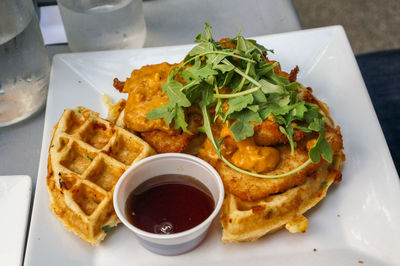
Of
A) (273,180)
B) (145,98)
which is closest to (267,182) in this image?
(273,180)

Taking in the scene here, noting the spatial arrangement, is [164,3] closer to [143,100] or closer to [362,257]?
[143,100]

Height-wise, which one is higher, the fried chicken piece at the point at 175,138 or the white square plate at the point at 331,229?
the fried chicken piece at the point at 175,138

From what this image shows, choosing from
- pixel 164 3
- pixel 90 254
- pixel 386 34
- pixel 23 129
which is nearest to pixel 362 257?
pixel 90 254

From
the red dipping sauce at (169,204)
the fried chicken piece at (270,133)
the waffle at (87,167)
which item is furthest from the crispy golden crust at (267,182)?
the waffle at (87,167)

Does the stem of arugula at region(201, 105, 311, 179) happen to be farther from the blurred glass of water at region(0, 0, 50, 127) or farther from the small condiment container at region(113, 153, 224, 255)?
the blurred glass of water at region(0, 0, 50, 127)

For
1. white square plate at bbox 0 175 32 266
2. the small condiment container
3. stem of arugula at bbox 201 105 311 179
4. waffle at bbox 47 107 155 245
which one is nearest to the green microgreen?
stem of arugula at bbox 201 105 311 179

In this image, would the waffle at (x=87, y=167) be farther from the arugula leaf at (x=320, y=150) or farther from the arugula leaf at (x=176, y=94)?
the arugula leaf at (x=320, y=150)
